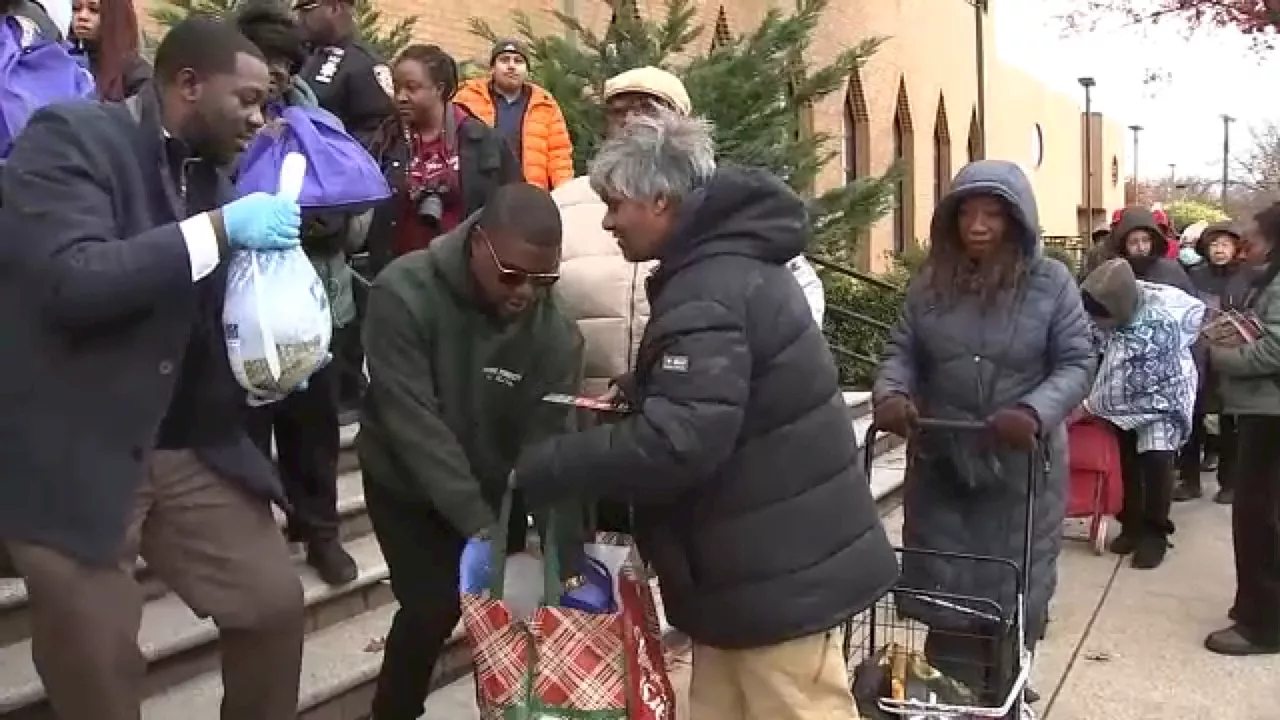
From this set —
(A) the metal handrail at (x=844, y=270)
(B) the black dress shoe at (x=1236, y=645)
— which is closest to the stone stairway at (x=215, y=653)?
(B) the black dress shoe at (x=1236, y=645)

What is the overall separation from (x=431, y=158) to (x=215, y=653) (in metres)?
2.07

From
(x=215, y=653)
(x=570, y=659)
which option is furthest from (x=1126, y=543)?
(x=570, y=659)

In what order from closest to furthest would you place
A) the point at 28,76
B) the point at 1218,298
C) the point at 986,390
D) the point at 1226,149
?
the point at 28,76 < the point at 986,390 < the point at 1218,298 < the point at 1226,149

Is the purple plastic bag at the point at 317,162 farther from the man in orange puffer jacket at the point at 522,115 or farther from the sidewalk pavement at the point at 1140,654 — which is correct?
the man in orange puffer jacket at the point at 522,115

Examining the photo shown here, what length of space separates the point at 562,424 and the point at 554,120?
3239 millimetres

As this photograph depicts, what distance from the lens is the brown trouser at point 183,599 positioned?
270 centimetres

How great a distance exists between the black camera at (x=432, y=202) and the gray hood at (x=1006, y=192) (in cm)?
209

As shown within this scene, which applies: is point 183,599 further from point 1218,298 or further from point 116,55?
point 1218,298

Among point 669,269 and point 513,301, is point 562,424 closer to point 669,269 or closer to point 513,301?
point 513,301

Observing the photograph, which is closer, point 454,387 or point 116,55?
point 454,387

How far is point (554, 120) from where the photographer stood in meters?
6.57

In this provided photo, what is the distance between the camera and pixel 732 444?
9.16ft

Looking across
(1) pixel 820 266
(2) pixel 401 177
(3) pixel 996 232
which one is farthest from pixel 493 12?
(3) pixel 996 232

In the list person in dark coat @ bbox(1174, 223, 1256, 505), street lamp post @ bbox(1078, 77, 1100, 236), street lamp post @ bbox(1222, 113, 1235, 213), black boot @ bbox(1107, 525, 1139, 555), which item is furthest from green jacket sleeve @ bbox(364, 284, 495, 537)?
street lamp post @ bbox(1222, 113, 1235, 213)
